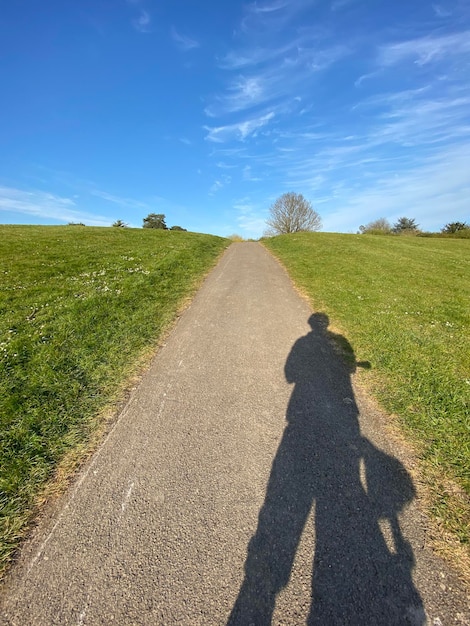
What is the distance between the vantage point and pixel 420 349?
6172 millimetres

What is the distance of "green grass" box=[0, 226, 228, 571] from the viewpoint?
3.58 m

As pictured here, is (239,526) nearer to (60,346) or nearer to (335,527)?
(335,527)

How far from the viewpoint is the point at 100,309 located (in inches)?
311

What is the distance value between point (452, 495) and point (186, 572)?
3.04 metres

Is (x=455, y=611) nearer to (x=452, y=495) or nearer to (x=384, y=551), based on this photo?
(x=384, y=551)

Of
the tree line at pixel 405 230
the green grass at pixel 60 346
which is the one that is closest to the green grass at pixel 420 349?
the green grass at pixel 60 346

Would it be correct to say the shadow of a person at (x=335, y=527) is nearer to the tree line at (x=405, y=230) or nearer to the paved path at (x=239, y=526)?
the paved path at (x=239, y=526)

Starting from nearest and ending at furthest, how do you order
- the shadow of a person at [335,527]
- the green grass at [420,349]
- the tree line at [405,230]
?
the shadow of a person at [335,527] → the green grass at [420,349] → the tree line at [405,230]

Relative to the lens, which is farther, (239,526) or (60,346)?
(60,346)

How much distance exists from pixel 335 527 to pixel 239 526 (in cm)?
101

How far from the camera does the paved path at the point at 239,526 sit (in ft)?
7.63

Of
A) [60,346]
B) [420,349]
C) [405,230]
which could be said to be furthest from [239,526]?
[405,230]

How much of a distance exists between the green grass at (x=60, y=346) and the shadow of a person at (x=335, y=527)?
2.61 metres

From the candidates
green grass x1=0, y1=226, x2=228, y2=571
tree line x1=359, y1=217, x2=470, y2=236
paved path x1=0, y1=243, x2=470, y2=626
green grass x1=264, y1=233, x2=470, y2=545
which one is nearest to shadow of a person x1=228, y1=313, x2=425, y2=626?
paved path x1=0, y1=243, x2=470, y2=626
